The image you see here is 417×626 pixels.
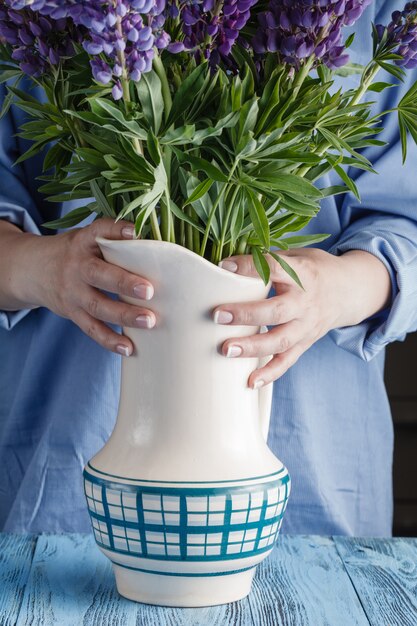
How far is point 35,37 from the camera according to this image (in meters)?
0.66

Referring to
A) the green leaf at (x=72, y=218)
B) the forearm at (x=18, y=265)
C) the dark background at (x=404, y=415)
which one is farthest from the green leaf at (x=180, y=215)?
the dark background at (x=404, y=415)

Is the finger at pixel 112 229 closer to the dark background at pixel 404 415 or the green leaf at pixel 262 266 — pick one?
the green leaf at pixel 262 266

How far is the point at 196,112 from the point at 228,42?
63mm

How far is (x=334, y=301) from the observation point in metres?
0.84

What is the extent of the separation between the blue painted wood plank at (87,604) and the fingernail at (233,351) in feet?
0.69

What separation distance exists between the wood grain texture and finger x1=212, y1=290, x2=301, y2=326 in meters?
0.24

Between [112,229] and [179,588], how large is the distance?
29cm

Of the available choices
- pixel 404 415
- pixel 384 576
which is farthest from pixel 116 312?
pixel 404 415

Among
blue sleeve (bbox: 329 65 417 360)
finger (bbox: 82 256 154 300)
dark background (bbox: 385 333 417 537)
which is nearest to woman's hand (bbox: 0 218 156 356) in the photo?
finger (bbox: 82 256 154 300)

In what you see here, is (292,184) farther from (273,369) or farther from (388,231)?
(388,231)

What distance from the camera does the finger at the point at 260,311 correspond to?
68 centimetres

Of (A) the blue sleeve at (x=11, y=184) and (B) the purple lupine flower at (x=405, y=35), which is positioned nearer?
(B) the purple lupine flower at (x=405, y=35)

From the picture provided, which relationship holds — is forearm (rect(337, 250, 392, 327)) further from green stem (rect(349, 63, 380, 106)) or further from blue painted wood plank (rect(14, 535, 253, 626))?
blue painted wood plank (rect(14, 535, 253, 626))

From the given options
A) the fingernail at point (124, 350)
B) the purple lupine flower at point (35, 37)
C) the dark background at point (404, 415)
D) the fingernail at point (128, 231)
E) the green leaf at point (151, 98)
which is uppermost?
the purple lupine flower at point (35, 37)
